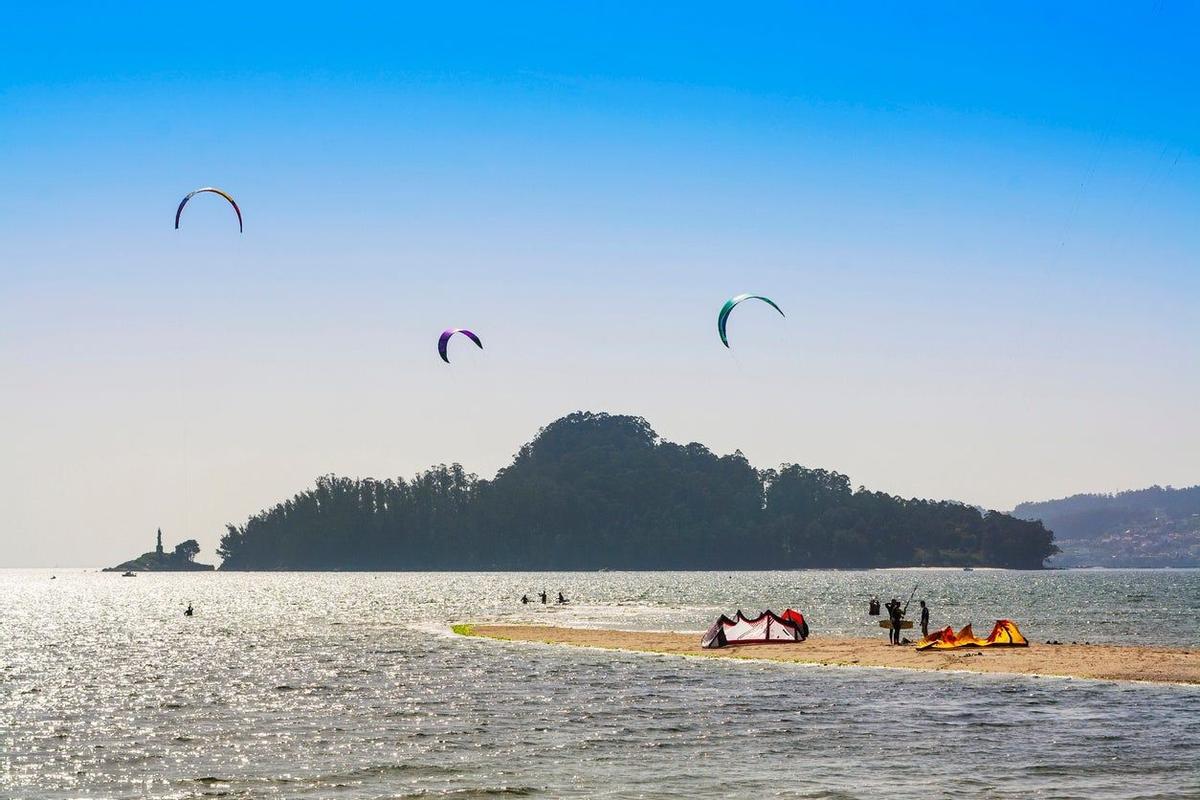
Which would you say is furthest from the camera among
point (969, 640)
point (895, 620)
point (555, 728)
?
point (895, 620)

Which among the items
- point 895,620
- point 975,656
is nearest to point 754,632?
point 895,620

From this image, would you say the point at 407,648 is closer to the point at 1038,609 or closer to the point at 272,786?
the point at 272,786

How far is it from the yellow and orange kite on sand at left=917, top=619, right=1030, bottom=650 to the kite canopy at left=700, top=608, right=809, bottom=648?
680 cm

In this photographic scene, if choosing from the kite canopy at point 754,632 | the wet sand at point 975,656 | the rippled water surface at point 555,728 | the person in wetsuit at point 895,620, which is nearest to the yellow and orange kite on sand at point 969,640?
the wet sand at point 975,656

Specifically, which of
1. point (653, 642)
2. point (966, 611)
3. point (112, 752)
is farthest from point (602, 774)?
point (966, 611)

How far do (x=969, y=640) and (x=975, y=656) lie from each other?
3095 mm

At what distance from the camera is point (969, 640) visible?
5853 cm

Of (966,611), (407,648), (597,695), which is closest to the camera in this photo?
(597,695)

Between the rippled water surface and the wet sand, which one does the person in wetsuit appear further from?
the rippled water surface

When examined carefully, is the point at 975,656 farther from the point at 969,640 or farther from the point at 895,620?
the point at 895,620

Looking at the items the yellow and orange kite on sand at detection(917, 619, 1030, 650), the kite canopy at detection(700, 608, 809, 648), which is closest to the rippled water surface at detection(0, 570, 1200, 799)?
the kite canopy at detection(700, 608, 809, 648)

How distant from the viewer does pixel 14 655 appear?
69938mm

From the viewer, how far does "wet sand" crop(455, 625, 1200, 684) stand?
50031 mm

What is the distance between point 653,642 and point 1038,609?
56239 mm
